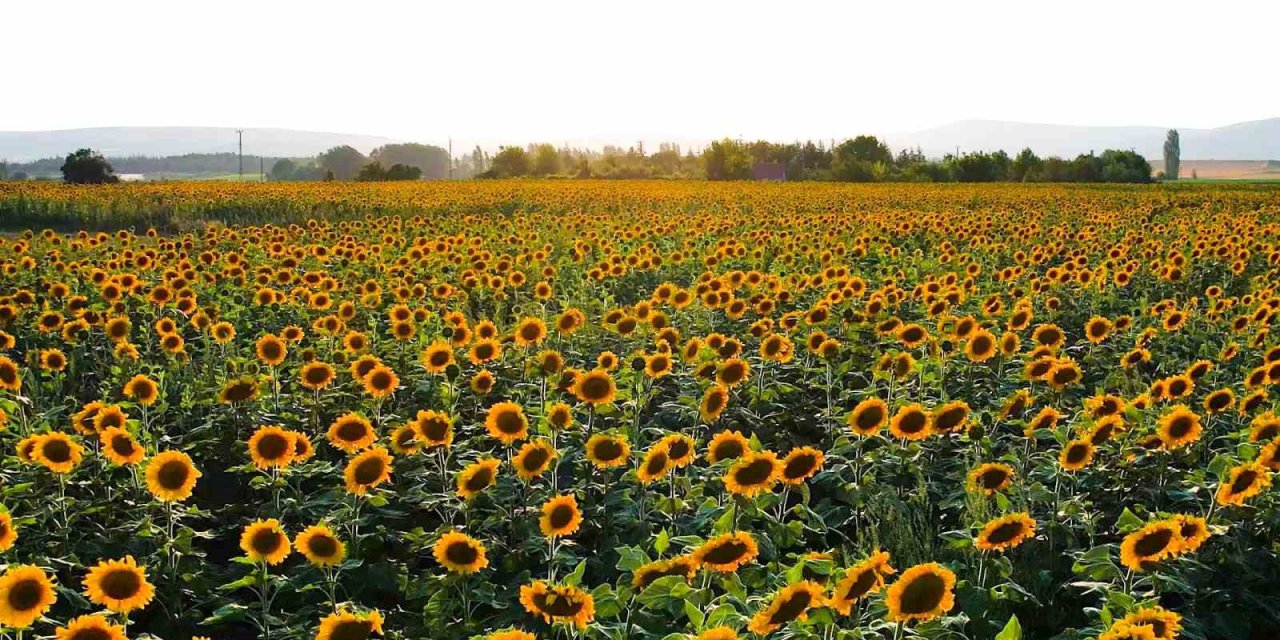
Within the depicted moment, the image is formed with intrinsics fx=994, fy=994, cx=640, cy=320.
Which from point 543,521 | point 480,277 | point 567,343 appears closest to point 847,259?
point 480,277

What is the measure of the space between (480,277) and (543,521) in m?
6.44

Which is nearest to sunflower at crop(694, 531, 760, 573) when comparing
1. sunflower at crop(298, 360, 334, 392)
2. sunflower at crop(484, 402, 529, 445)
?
sunflower at crop(484, 402, 529, 445)

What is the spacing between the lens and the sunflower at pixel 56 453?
14.3 ft

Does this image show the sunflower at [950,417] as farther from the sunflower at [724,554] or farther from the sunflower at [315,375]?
the sunflower at [315,375]

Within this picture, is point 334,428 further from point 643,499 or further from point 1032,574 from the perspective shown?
point 1032,574

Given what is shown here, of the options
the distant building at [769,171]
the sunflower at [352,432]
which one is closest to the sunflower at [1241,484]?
the sunflower at [352,432]

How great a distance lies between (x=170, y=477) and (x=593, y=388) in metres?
2.05

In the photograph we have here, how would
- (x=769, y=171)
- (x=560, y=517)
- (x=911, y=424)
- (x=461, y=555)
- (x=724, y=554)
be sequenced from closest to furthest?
1. (x=724, y=554)
2. (x=461, y=555)
3. (x=560, y=517)
4. (x=911, y=424)
5. (x=769, y=171)

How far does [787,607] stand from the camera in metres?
2.67

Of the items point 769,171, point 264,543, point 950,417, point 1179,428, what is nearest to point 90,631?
point 264,543

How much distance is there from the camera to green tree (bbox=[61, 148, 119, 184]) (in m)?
46.8

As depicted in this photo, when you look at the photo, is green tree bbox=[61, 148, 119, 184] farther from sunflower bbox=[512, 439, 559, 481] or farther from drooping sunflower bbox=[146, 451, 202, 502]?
sunflower bbox=[512, 439, 559, 481]

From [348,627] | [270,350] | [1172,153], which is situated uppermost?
[1172,153]

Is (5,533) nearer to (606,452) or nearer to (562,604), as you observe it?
(562,604)
